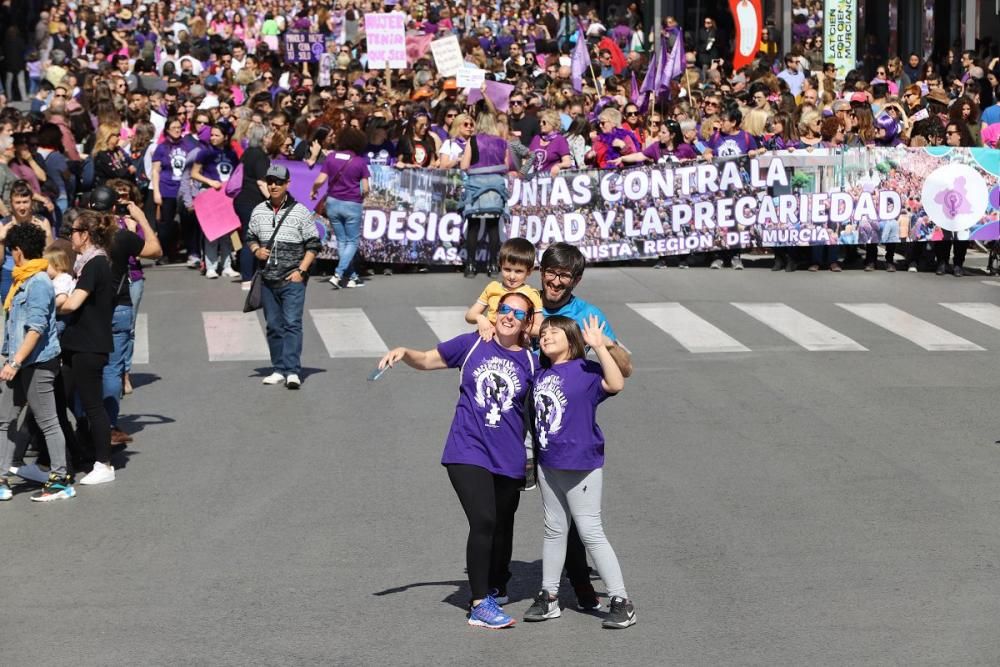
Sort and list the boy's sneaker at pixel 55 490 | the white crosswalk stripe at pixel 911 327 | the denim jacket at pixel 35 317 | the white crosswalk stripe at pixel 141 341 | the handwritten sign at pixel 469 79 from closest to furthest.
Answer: the denim jacket at pixel 35 317 < the boy's sneaker at pixel 55 490 < the white crosswalk stripe at pixel 141 341 < the white crosswalk stripe at pixel 911 327 < the handwritten sign at pixel 469 79

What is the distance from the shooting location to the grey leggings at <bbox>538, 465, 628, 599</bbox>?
26.2 feet

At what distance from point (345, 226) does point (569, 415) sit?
460 inches

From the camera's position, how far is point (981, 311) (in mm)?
17797

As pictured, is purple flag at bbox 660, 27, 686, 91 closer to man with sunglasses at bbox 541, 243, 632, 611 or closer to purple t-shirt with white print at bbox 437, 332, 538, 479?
man with sunglasses at bbox 541, 243, 632, 611

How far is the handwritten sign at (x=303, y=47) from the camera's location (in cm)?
3234

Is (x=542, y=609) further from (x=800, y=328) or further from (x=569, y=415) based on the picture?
(x=800, y=328)

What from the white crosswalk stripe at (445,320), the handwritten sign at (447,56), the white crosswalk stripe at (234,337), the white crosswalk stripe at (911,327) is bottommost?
the white crosswalk stripe at (911,327)

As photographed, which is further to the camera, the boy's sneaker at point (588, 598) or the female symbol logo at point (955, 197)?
the female symbol logo at point (955, 197)

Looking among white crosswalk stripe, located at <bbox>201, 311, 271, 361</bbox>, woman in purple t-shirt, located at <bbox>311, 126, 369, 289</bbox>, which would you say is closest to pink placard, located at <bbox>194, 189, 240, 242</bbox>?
woman in purple t-shirt, located at <bbox>311, 126, 369, 289</bbox>

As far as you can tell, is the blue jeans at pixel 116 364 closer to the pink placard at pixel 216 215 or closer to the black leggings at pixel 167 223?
the pink placard at pixel 216 215

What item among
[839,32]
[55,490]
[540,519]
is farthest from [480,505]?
[839,32]

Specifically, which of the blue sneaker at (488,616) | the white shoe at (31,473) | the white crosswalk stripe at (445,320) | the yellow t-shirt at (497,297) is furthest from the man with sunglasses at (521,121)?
the blue sneaker at (488,616)

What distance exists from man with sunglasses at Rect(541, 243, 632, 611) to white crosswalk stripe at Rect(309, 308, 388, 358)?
7447 millimetres

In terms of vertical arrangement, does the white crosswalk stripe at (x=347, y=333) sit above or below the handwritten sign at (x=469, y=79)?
below
